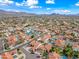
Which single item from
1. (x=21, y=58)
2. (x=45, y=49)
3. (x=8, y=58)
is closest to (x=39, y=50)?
(x=45, y=49)

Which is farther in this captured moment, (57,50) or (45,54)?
(57,50)

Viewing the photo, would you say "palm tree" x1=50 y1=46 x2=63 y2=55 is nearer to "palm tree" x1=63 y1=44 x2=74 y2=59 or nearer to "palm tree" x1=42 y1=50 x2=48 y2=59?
"palm tree" x1=63 y1=44 x2=74 y2=59

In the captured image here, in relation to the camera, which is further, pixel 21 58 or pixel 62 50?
pixel 62 50

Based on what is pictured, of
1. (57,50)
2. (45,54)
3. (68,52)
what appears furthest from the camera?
(57,50)

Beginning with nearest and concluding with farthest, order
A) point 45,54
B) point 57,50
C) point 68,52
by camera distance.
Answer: point 45,54
point 68,52
point 57,50

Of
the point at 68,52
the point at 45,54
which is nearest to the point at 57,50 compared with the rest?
the point at 68,52

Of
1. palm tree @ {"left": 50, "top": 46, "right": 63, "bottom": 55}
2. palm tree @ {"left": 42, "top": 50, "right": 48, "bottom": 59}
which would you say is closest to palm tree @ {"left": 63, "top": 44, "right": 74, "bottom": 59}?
palm tree @ {"left": 50, "top": 46, "right": 63, "bottom": 55}

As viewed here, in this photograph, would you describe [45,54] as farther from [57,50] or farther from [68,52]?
[68,52]

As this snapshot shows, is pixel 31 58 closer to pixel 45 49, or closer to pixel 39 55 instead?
pixel 39 55

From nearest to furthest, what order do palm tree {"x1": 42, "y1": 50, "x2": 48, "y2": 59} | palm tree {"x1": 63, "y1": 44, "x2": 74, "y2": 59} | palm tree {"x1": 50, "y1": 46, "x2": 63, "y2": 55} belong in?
palm tree {"x1": 42, "y1": 50, "x2": 48, "y2": 59} < palm tree {"x1": 63, "y1": 44, "x2": 74, "y2": 59} < palm tree {"x1": 50, "y1": 46, "x2": 63, "y2": 55}

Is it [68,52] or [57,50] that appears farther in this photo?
[57,50]

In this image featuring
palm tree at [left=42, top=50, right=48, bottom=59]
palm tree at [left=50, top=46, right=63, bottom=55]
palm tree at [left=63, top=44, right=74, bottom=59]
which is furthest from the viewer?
palm tree at [left=50, top=46, right=63, bottom=55]
